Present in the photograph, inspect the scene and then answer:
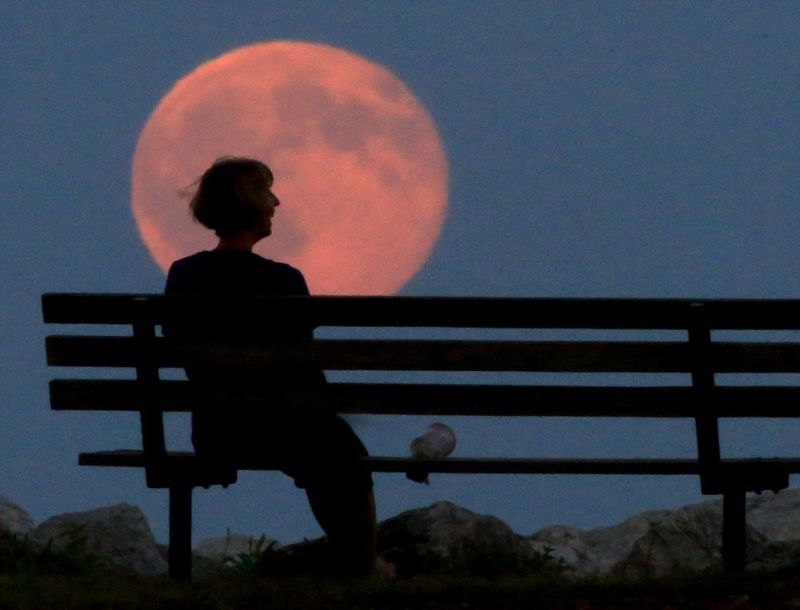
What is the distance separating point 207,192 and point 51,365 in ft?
3.42

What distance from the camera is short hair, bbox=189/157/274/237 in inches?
250

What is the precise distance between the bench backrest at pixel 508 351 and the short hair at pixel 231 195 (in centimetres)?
37

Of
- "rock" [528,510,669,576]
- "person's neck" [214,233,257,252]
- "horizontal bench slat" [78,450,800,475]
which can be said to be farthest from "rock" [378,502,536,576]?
"rock" [528,510,669,576]

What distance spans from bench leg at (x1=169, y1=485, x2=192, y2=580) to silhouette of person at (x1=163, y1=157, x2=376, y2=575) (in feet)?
1.00

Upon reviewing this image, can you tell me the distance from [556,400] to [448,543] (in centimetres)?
217

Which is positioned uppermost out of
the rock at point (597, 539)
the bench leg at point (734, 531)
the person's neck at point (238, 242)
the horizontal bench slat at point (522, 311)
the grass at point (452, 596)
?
the person's neck at point (238, 242)

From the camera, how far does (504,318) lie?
6027 millimetres

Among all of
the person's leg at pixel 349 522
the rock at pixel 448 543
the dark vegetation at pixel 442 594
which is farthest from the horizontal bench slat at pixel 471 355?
the rock at pixel 448 543

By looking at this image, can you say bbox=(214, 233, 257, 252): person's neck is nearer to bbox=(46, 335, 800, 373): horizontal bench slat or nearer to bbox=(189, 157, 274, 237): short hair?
bbox=(189, 157, 274, 237): short hair

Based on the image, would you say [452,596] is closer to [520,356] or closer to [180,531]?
[520,356]

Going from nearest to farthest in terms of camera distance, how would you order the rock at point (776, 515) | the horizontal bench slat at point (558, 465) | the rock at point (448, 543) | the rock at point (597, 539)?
the horizontal bench slat at point (558, 465) → the rock at point (448, 543) → the rock at point (776, 515) → the rock at point (597, 539)

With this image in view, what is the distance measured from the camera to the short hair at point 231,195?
250 inches

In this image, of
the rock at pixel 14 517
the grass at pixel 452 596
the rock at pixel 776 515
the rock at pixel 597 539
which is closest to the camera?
the grass at pixel 452 596

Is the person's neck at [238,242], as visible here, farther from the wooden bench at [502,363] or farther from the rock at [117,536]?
the rock at [117,536]
